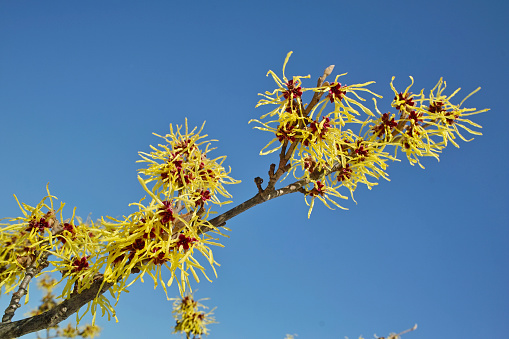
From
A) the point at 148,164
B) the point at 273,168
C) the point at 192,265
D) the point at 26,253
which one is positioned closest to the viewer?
the point at 192,265

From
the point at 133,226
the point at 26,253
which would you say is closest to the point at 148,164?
the point at 133,226

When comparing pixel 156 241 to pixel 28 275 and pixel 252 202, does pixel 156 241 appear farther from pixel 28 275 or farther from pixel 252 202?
pixel 28 275

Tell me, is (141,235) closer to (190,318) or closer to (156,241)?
(156,241)

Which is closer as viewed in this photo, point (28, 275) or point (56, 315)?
point (56, 315)

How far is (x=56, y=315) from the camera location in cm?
210

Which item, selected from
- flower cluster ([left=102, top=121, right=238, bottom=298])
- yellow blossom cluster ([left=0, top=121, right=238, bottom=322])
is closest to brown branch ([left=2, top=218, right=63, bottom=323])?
yellow blossom cluster ([left=0, top=121, right=238, bottom=322])

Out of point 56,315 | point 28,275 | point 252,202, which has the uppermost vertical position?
point 252,202

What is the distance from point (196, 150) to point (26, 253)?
5.77ft

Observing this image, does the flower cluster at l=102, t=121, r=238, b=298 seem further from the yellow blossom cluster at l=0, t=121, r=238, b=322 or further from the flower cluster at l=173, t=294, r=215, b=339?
the flower cluster at l=173, t=294, r=215, b=339

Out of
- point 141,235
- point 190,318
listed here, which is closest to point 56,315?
point 141,235

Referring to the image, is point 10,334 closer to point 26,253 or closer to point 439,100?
point 26,253

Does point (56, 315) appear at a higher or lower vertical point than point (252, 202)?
lower

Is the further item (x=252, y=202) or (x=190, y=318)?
(x=190, y=318)

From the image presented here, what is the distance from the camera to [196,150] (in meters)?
2.90
